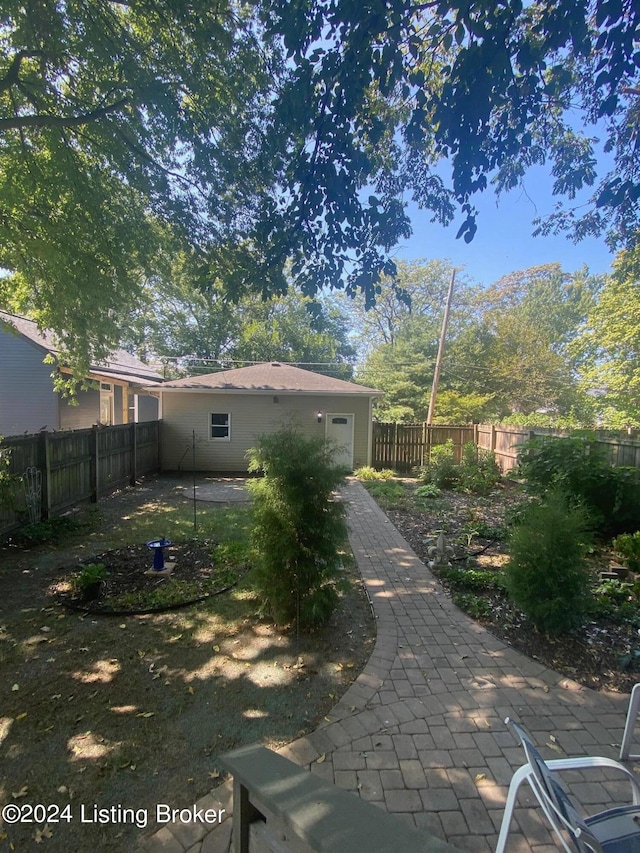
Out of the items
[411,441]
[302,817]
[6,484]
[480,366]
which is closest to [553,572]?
[302,817]

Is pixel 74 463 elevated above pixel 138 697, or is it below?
above

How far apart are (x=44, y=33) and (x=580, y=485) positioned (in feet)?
29.8

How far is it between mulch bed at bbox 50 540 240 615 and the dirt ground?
13cm

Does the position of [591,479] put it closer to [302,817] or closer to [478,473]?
[478,473]

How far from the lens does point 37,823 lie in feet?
6.08

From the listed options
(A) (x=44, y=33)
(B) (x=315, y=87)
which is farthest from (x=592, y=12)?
(A) (x=44, y=33)

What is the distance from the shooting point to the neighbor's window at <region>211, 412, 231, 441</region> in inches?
508

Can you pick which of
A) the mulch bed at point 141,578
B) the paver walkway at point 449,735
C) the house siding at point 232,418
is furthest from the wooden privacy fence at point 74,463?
the paver walkway at point 449,735

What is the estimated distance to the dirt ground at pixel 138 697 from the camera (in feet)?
6.47

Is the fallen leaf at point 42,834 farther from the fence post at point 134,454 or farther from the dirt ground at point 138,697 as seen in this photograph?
the fence post at point 134,454

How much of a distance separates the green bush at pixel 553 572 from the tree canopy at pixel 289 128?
2.61 metres

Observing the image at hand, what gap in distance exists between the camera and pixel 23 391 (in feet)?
41.1

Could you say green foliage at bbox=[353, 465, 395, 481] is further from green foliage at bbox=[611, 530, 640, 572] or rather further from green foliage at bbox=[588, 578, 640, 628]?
green foliage at bbox=[588, 578, 640, 628]

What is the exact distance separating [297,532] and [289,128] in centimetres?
338
